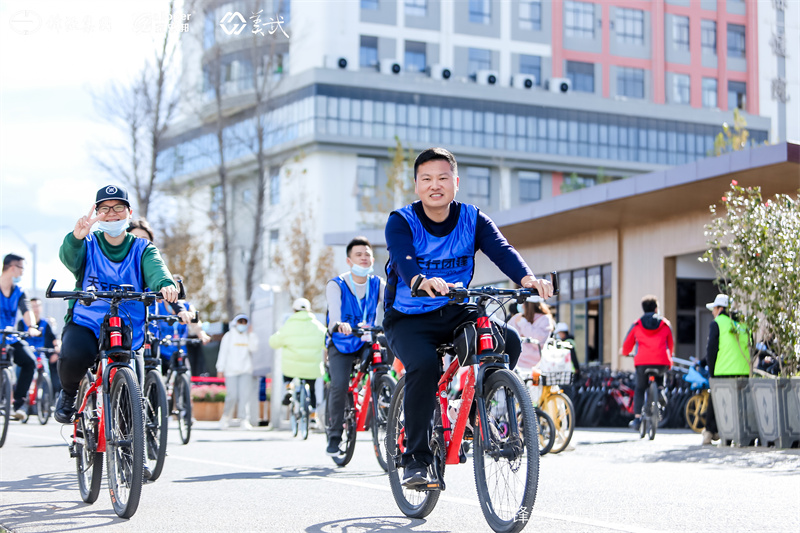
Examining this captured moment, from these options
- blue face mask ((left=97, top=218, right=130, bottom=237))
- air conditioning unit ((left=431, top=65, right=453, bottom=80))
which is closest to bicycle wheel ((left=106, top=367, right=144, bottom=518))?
blue face mask ((left=97, top=218, right=130, bottom=237))

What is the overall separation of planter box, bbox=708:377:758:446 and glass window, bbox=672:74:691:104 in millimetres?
58300

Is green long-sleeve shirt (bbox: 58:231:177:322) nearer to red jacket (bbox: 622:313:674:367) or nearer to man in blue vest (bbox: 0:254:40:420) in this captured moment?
man in blue vest (bbox: 0:254:40:420)

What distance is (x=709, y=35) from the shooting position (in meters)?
69.4

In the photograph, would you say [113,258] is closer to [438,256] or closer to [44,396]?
[438,256]

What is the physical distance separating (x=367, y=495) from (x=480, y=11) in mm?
61221

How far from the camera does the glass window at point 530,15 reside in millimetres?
67750

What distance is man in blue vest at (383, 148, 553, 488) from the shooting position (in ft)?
19.4

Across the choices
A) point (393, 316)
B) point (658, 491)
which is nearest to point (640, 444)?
point (658, 491)

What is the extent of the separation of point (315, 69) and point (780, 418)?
47649 millimetres

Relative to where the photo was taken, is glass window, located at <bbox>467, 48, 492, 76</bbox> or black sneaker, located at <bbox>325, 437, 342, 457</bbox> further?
glass window, located at <bbox>467, 48, 492, 76</bbox>

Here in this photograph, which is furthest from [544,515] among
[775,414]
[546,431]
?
[775,414]

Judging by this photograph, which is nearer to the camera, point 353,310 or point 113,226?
point 113,226

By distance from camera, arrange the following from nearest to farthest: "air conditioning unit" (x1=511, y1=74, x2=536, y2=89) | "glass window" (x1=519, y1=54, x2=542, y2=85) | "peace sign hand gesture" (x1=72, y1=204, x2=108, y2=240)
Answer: "peace sign hand gesture" (x1=72, y1=204, x2=108, y2=240)
"air conditioning unit" (x1=511, y1=74, x2=536, y2=89)
"glass window" (x1=519, y1=54, x2=542, y2=85)

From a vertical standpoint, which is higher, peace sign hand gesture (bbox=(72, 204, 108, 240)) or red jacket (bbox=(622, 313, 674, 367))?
peace sign hand gesture (bbox=(72, 204, 108, 240))
